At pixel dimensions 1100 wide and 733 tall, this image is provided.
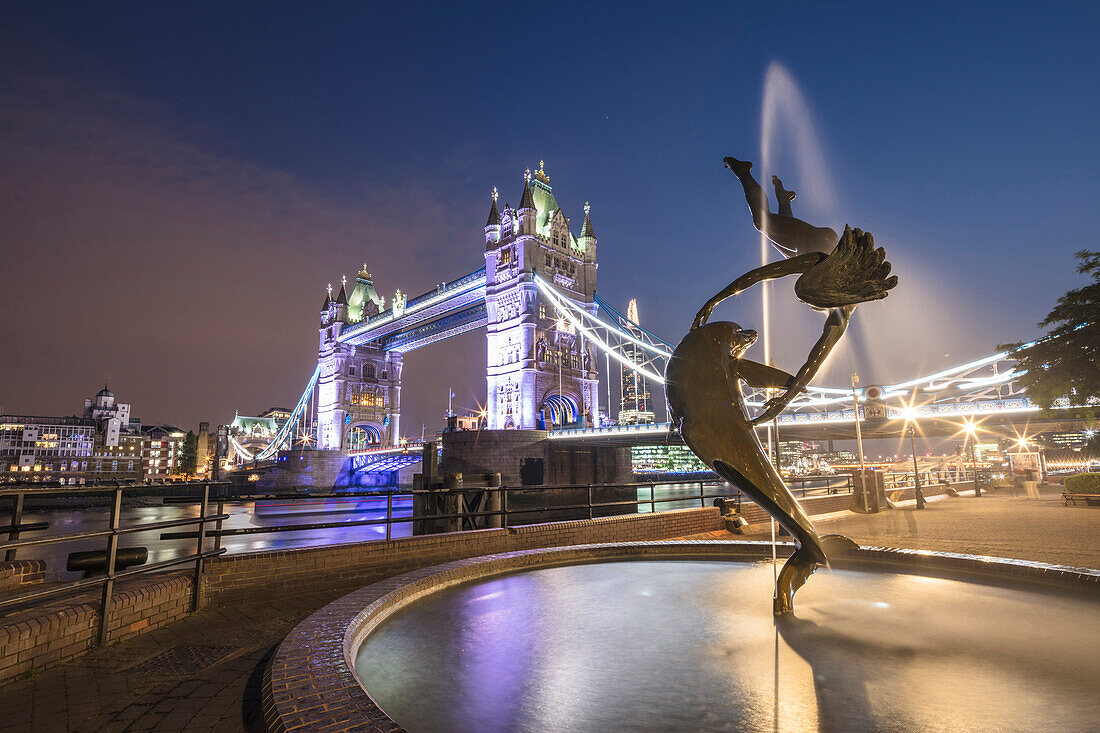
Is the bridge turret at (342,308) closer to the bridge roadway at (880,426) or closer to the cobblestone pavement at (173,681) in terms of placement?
the bridge roadway at (880,426)

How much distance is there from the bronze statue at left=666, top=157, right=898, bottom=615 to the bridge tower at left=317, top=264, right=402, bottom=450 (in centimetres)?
7779

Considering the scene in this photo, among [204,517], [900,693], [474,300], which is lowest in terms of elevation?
[900,693]

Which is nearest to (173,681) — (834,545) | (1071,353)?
(834,545)

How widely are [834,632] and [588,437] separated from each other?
3495 cm

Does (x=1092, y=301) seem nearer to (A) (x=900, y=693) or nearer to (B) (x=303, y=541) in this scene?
(A) (x=900, y=693)

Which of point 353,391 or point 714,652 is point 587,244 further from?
point 714,652

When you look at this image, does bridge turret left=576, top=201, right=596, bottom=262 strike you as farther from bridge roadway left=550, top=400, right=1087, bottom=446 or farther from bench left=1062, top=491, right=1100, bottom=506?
bench left=1062, top=491, right=1100, bottom=506

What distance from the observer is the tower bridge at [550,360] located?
3447 centimetres

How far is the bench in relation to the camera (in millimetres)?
14031

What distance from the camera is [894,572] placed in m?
5.38

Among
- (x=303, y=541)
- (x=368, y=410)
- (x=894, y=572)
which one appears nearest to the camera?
(x=894, y=572)

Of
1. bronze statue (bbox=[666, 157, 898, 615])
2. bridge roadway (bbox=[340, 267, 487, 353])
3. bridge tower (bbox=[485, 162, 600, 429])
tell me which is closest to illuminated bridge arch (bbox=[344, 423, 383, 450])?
bridge roadway (bbox=[340, 267, 487, 353])

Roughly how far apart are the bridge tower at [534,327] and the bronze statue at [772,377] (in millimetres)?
44308

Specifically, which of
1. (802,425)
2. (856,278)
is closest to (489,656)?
(856,278)
